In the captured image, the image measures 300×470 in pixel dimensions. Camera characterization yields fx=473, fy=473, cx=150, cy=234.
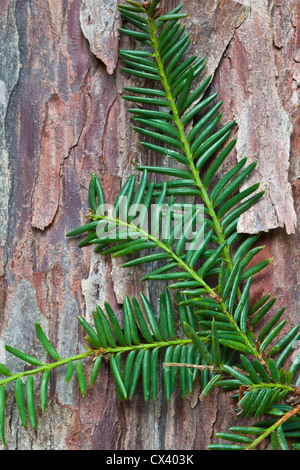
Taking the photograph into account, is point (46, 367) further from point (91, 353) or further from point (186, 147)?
point (186, 147)

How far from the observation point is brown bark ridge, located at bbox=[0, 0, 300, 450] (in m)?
0.88

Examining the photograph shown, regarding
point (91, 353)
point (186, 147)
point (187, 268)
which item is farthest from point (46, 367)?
point (186, 147)

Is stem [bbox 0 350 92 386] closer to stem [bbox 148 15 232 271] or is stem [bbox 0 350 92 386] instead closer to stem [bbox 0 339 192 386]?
stem [bbox 0 339 192 386]

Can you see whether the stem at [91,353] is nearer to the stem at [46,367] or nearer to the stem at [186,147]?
the stem at [46,367]

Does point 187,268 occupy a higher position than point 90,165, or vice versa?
point 90,165

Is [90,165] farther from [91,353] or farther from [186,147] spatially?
[91,353]

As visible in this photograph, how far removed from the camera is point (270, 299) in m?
0.90

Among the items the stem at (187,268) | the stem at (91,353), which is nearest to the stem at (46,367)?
the stem at (91,353)

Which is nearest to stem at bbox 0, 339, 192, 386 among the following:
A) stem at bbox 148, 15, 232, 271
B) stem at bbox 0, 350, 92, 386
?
stem at bbox 0, 350, 92, 386

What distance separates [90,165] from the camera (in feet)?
2.96

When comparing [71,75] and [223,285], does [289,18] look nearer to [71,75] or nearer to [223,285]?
[71,75]

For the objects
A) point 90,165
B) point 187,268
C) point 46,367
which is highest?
point 90,165

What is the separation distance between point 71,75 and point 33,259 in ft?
1.17
